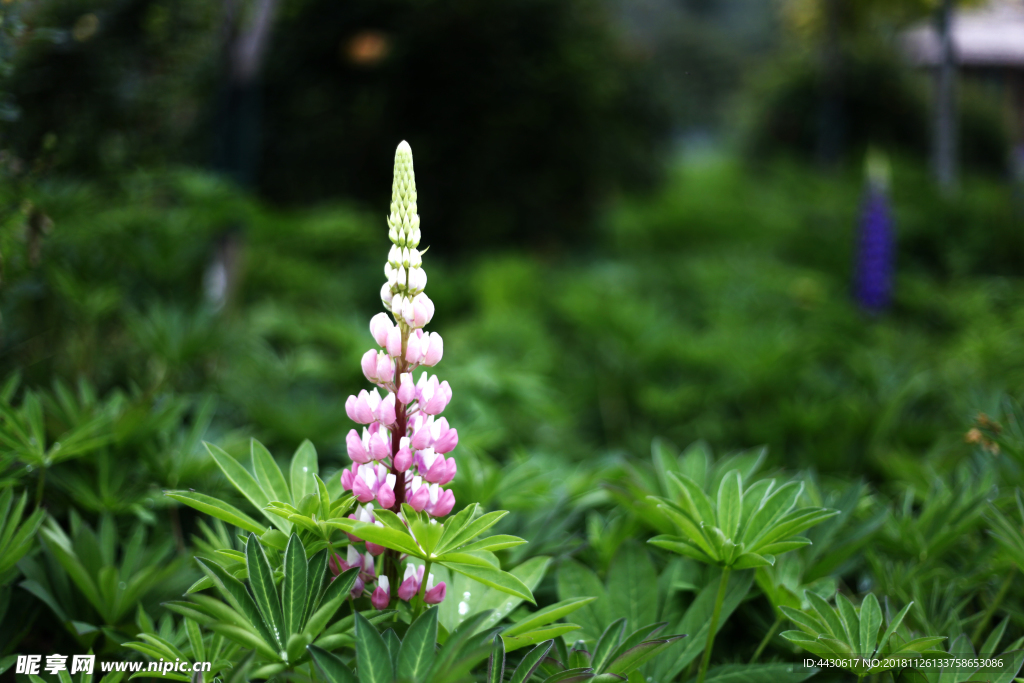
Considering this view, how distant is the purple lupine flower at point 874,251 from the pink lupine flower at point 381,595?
3.13 m

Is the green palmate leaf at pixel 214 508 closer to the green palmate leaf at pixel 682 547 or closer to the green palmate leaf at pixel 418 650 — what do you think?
the green palmate leaf at pixel 418 650

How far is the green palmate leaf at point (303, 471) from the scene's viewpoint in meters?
1.02

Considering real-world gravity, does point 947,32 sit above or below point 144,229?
above

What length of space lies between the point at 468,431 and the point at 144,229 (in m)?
1.48

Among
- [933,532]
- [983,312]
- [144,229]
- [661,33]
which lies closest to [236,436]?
[144,229]

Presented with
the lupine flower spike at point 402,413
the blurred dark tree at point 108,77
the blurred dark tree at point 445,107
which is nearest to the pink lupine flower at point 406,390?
the lupine flower spike at point 402,413

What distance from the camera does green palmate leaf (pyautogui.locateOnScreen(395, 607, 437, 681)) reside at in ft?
2.55

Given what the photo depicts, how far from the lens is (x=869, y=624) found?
0.98 m

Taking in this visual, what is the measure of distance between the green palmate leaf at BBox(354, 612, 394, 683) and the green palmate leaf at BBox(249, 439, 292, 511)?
11.5 inches

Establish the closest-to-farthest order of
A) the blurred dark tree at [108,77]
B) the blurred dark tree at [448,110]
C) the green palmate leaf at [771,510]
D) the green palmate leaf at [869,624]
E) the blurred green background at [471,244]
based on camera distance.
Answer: the green palmate leaf at [869,624], the green palmate leaf at [771,510], the blurred green background at [471,244], the blurred dark tree at [108,77], the blurred dark tree at [448,110]

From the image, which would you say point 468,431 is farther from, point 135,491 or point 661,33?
point 661,33

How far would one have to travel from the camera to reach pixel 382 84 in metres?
4.80

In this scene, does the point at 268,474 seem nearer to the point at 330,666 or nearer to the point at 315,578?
the point at 315,578

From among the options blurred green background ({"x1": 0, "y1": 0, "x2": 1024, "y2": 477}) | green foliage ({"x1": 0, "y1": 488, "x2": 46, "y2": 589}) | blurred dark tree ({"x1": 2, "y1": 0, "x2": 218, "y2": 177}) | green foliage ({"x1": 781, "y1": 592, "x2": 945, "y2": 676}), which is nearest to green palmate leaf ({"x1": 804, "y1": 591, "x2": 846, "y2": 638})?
green foliage ({"x1": 781, "y1": 592, "x2": 945, "y2": 676})
